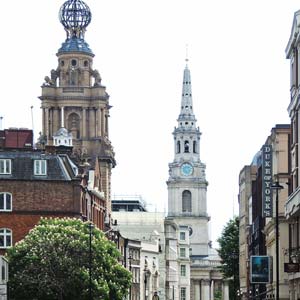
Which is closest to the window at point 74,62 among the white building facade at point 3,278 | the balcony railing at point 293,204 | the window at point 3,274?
the white building facade at point 3,278

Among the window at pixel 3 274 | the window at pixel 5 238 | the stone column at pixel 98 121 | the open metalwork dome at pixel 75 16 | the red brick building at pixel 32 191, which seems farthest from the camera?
the open metalwork dome at pixel 75 16

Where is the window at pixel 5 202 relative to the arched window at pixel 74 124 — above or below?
below

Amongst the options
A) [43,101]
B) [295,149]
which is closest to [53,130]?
[43,101]

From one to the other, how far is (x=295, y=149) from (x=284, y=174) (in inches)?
683

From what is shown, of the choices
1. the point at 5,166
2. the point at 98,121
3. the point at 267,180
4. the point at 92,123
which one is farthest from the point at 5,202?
the point at 92,123

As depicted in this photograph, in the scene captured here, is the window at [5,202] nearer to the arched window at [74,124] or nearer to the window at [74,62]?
the arched window at [74,124]

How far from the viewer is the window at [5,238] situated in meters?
110

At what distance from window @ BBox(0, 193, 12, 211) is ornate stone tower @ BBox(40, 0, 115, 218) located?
6642cm

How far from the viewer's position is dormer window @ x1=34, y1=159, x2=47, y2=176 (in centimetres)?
11356

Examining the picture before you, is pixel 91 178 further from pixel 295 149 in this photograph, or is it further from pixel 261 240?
pixel 295 149

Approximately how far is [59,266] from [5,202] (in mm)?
16628

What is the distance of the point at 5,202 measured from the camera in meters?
112

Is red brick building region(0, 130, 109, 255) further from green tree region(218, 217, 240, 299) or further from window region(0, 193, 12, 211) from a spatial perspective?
green tree region(218, 217, 240, 299)

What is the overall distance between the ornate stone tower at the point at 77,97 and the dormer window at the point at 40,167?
6457 cm
